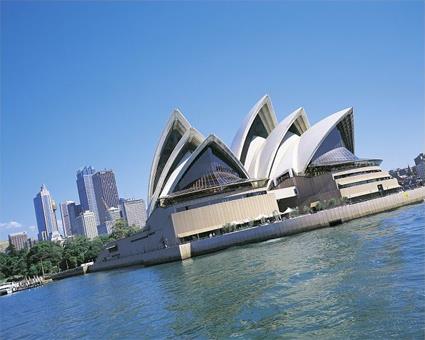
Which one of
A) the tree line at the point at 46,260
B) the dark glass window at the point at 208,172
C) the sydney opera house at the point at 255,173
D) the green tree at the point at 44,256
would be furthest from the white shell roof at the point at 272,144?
the green tree at the point at 44,256

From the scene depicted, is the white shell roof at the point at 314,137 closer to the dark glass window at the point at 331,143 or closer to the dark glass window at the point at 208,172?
the dark glass window at the point at 331,143

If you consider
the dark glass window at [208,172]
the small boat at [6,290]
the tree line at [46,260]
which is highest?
the dark glass window at [208,172]

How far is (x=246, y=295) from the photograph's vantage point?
15.1 m

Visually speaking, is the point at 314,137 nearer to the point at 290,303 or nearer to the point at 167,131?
the point at 167,131

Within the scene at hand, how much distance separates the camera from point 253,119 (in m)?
60.1

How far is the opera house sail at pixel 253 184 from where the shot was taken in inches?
1822

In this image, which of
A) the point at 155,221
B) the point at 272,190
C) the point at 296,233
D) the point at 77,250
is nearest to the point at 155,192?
the point at 155,221

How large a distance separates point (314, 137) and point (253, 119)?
29.3 ft

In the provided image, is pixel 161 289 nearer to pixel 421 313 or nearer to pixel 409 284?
pixel 409 284

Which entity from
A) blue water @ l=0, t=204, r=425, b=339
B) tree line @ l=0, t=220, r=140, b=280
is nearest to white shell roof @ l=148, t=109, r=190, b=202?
tree line @ l=0, t=220, r=140, b=280

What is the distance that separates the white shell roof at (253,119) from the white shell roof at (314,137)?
7.07 meters

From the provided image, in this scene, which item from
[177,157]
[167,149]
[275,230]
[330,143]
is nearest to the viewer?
[275,230]

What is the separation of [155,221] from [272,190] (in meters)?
14.8

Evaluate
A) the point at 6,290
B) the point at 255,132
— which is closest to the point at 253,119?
the point at 255,132
